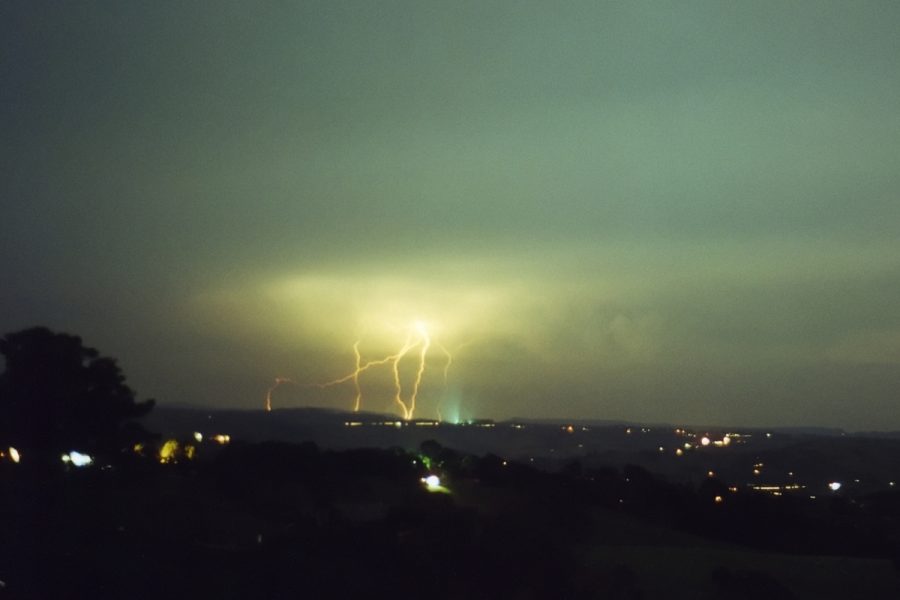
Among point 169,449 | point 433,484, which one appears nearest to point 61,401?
point 433,484

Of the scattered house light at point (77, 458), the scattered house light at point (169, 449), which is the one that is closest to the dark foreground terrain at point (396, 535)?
the scattered house light at point (77, 458)

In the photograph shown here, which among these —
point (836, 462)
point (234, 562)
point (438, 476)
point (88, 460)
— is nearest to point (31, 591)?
point (234, 562)

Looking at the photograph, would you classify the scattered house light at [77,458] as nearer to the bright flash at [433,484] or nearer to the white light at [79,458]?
the white light at [79,458]

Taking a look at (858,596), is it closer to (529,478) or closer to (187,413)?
(529,478)

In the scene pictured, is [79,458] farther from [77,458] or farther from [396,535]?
[396,535]

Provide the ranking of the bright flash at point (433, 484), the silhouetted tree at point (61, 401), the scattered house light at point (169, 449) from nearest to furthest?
the silhouetted tree at point (61, 401)
the bright flash at point (433, 484)
the scattered house light at point (169, 449)

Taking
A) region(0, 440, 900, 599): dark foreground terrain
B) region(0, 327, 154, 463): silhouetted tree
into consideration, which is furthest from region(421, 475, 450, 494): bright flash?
region(0, 327, 154, 463): silhouetted tree
